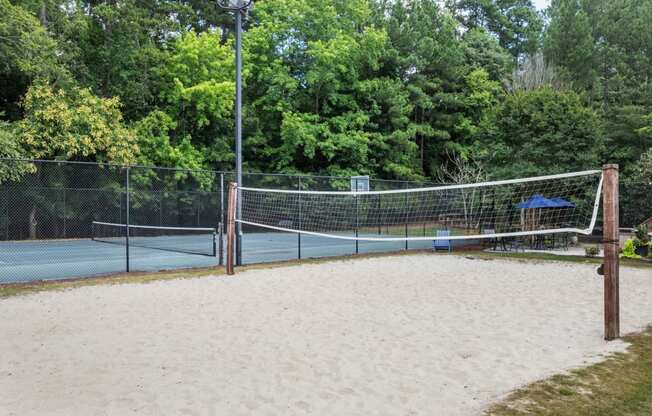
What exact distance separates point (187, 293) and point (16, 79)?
18949 millimetres

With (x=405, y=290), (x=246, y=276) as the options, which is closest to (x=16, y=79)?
(x=246, y=276)

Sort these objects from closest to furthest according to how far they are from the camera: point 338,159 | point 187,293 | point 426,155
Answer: point 187,293, point 338,159, point 426,155

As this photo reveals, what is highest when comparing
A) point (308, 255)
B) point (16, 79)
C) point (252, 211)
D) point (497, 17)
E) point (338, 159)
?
point (497, 17)

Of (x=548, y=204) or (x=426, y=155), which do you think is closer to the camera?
(x=548, y=204)

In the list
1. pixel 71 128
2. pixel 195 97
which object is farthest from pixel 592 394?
pixel 195 97

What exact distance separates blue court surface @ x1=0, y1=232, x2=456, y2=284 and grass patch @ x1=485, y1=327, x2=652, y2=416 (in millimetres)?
9665

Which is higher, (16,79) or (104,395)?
(16,79)

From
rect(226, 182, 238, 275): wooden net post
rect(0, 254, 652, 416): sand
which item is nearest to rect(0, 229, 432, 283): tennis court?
rect(226, 182, 238, 275): wooden net post

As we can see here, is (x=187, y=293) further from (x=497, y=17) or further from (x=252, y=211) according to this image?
(x=497, y=17)

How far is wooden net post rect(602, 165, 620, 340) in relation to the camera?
5.67 meters

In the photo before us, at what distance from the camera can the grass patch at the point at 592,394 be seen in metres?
3.60

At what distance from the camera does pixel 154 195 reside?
20.0 meters

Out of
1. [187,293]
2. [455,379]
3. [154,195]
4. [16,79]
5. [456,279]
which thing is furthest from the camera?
[16,79]

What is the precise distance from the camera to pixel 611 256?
227 inches
